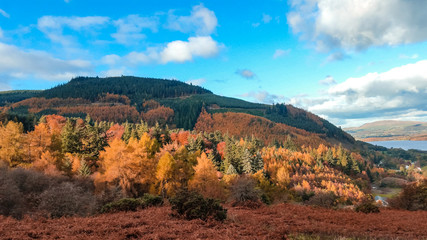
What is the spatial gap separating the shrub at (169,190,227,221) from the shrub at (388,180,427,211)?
33.0m

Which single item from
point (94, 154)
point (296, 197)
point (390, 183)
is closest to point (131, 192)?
point (94, 154)

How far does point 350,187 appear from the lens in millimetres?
88062

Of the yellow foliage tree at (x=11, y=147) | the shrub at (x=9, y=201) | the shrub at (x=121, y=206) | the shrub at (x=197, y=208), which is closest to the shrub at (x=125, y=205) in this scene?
the shrub at (x=121, y=206)

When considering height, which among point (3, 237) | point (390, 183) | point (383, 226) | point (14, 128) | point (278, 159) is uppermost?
point (14, 128)

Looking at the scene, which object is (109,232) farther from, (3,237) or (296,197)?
(296,197)

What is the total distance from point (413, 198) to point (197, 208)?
116ft

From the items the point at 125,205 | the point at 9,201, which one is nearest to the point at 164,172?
the point at 125,205

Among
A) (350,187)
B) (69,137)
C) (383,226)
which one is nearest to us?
(383,226)

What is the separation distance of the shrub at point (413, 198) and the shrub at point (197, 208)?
33.0 meters

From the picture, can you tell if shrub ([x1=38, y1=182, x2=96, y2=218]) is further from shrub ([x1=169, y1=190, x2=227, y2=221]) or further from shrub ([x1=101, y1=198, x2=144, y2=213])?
shrub ([x1=169, y1=190, x2=227, y2=221])

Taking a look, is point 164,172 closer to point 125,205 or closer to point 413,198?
point 125,205

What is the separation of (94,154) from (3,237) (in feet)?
155

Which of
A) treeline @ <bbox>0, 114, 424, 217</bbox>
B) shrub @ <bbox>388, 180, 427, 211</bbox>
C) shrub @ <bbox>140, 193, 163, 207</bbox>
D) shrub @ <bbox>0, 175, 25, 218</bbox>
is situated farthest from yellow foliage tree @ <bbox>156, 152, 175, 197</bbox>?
shrub @ <bbox>388, 180, 427, 211</bbox>

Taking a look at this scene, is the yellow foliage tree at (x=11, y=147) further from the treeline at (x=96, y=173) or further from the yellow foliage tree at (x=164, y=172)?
the yellow foliage tree at (x=164, y=172)
